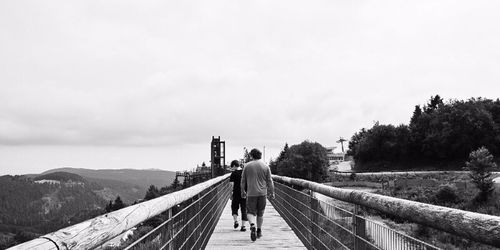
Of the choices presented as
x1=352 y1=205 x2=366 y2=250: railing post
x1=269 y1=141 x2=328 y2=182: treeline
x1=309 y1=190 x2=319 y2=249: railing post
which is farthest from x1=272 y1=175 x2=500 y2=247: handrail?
x1=269 y1=141 x2=328 y2=182: treeline

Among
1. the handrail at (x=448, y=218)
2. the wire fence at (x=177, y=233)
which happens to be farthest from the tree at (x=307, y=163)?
the handrail at (x=448, y=218)

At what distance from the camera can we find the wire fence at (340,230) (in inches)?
126

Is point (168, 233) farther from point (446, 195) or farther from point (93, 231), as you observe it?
point (446, 195)

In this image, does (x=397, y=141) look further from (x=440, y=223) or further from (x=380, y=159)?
(x=440, y=223)

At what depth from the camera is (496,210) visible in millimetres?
53000

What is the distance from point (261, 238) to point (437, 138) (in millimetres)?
76924

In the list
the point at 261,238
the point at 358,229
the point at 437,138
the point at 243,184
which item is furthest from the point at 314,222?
the point at 437,138

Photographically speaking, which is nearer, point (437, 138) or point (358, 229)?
point (358, 229)

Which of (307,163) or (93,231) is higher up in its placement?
(307,163)

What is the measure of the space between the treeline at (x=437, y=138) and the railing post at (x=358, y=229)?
80.3 m

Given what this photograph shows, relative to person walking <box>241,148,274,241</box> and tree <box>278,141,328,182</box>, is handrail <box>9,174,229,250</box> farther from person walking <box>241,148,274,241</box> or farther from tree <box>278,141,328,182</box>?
tree <box>278,141,328,182</box>

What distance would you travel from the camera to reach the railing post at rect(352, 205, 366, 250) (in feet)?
13.7

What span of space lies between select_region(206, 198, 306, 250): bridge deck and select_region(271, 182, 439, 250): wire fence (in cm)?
39

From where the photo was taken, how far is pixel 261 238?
10016mm
